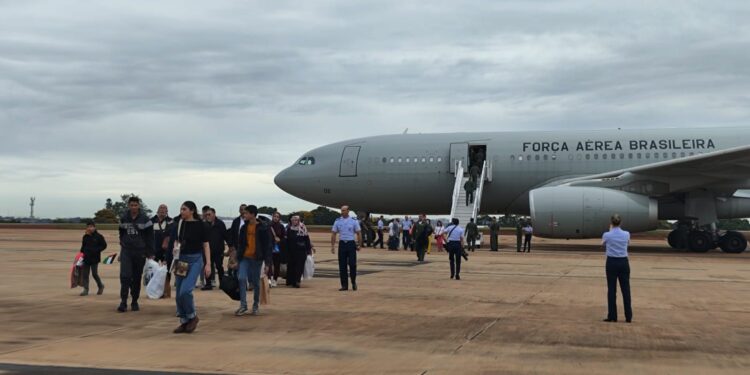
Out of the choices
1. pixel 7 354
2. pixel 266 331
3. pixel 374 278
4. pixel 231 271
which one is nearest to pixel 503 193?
pixel 374 278

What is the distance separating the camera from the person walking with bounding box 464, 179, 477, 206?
26344 mm

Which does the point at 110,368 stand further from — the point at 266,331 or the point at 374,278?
the point at 374,278

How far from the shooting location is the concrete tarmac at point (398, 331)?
6070 millimetres

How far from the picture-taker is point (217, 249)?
39.9 ft

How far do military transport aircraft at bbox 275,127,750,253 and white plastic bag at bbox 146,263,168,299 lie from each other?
1515 centimetres

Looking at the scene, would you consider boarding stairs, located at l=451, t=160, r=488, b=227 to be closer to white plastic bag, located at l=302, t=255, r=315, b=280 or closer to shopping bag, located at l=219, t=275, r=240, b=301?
white plastic bag, located at l=302, t=255, r=315, b=280

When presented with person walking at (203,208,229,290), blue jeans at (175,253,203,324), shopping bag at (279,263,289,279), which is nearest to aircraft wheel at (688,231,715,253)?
shopping bag at (279,263,289,279)

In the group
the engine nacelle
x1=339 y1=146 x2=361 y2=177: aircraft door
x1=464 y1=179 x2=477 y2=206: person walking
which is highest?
x1=339 y1=146 x2=361 y2=177: aircraft door

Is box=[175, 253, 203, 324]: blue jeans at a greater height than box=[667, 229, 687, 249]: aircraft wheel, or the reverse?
box=[667, 229, 687, 249]: aircraft wheel

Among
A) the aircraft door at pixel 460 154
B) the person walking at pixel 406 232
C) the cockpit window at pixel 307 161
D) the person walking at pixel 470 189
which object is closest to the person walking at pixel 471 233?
the person walking at pixel 470 189

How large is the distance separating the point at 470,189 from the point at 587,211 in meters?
4.74

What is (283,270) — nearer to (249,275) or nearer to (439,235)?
(249,275)

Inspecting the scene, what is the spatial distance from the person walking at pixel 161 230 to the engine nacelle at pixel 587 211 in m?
14.6

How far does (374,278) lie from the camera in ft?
47.0
